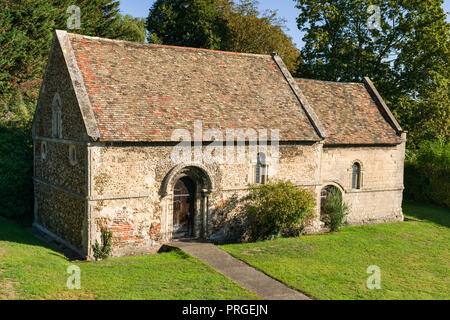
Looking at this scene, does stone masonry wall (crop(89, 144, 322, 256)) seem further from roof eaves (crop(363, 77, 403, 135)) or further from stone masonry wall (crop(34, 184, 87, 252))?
roof eaves (crop(363, 77, 403, 135))

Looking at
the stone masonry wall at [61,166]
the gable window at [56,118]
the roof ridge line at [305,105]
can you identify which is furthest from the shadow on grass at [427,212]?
the gable window at [56,118]

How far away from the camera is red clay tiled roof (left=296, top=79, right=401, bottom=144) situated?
2505 cm

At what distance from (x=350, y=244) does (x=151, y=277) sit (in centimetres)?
1024

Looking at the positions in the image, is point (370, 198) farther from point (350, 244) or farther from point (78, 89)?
point (78, 89)

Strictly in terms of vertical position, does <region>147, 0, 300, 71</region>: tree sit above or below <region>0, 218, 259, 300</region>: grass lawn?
above

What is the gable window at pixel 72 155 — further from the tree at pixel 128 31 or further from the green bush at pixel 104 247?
the tree at pixel 128 31

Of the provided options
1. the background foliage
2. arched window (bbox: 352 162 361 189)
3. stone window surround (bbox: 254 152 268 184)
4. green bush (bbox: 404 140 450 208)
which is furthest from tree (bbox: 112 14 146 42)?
green bush (bbox: 404 140 450 208)

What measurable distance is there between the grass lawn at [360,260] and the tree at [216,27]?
28.3 meters

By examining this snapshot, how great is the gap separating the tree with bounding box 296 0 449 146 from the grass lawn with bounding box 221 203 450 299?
39.5 feet

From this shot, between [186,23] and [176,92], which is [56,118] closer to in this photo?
[176,92]

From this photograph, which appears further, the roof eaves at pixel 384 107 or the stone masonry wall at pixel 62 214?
the roof eaves at pixel 384 107

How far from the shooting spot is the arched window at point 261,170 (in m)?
21.2

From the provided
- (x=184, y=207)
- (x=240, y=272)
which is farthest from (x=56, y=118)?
(x=240, y=272)

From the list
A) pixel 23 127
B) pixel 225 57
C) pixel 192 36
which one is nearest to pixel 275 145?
pixel 225 57
